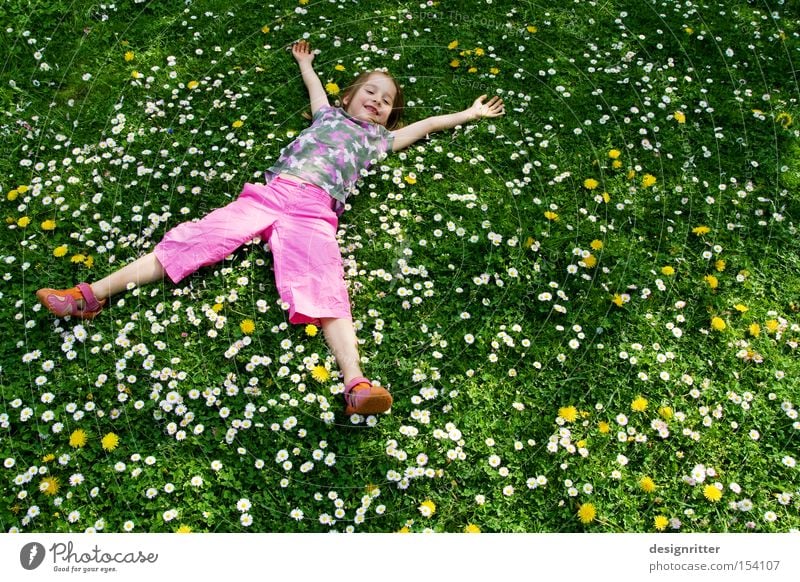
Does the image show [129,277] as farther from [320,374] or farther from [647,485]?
[647,485]

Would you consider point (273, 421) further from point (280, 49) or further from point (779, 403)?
point (280, 49)

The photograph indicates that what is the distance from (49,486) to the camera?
288cm

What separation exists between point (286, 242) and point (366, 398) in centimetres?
112

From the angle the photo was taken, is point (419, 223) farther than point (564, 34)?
No

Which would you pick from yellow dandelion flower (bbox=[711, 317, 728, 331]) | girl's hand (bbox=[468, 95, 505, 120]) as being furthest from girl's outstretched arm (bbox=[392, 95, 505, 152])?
yellow dandelion flower (bbox=[711, 317, 728, 331])

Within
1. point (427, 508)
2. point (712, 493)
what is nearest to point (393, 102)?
point (427, 508)

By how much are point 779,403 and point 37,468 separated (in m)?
3.89

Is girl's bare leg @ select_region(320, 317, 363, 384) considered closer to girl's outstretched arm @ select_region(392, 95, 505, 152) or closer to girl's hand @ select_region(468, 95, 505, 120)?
girl's outstretched arm @ select_region(392, 95, 505, 152)

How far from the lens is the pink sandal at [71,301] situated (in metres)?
3.31

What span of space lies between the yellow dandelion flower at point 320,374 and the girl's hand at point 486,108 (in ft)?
7.98

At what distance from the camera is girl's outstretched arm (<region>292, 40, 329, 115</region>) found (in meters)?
4.64

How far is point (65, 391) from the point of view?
126 inches

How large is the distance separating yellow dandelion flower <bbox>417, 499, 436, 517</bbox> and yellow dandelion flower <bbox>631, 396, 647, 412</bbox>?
122cm

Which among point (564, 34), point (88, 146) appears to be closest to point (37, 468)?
point (88, 146)
